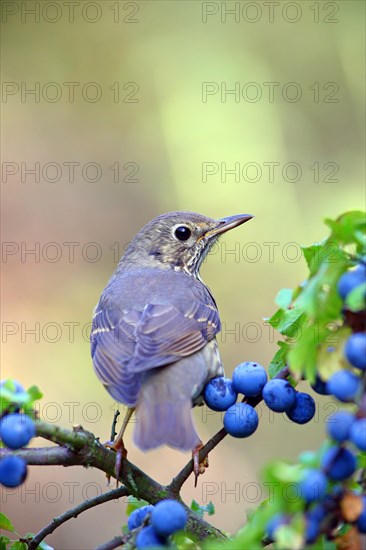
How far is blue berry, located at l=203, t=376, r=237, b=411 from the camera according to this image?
8.89 ft

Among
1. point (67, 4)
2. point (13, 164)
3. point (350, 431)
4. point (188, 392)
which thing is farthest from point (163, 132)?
point (350, 431)

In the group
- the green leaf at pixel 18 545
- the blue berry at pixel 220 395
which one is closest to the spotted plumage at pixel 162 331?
the blue berry at pixel 220 395

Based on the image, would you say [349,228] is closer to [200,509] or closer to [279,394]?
[279,394]

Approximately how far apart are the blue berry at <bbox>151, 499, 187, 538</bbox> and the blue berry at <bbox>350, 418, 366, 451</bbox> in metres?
0.52

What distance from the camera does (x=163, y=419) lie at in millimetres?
2889

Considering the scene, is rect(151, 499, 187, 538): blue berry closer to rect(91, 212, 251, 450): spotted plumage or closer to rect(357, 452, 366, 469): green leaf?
rect(357, 452, 366, 469): green leaf

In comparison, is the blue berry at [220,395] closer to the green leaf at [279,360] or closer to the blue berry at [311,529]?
the green leaf at [279,360]

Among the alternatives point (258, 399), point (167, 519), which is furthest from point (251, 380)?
point (167, 519)

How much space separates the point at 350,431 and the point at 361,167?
6.17 metres

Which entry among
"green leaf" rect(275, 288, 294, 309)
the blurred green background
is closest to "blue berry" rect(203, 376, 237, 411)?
"green leaf" rect(275, 288, 294, 309)

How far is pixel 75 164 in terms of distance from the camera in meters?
8.24

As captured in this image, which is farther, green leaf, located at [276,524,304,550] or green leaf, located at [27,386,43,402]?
green leaf, located at [27,386,43,402]

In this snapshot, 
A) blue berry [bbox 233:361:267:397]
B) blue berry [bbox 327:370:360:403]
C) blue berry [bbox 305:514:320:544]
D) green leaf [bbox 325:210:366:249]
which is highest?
green leaf [bbox 325:210:366:249]

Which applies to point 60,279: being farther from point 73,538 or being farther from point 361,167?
point 361,167
